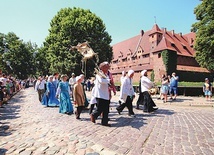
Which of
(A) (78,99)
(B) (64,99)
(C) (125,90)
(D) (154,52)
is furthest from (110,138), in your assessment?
(D) (154,52)

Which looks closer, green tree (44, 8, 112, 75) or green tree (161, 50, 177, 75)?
green tree (44, 8, 112, 75)

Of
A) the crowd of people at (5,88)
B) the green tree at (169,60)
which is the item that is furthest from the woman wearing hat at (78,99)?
Result: the green tree at (169,60)

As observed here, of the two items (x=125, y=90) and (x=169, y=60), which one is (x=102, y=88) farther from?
(x=169, y=60)

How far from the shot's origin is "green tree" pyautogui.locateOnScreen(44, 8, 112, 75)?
31.5 metres

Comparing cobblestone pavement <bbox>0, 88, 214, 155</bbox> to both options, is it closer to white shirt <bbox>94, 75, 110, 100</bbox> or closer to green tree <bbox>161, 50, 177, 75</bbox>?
white shirt <bbox>94, 75, 110, 100</bbox>

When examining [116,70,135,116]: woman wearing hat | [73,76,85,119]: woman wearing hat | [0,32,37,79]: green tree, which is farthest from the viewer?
[0,32,37,79]: green tree

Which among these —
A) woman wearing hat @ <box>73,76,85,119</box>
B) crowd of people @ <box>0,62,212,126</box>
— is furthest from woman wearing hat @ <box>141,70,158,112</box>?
woman wearing hat @ <box>73,76,85,119</box>

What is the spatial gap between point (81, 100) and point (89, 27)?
25.2 metres

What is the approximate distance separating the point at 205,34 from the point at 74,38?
18596mm

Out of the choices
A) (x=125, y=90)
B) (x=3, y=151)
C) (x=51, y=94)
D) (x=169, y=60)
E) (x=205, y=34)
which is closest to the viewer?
(x=3, y=151)

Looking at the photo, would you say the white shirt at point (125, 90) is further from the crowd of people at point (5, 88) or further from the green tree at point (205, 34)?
the green tree at point (205, 34)

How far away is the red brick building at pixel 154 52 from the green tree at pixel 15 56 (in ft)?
83.5

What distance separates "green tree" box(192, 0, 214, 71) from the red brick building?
1156 centimetres

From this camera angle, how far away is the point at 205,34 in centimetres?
2720
